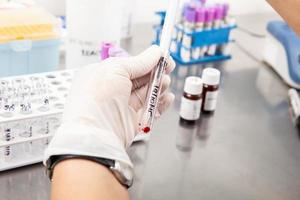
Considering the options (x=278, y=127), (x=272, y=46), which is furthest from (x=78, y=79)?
(x=272, y=46)

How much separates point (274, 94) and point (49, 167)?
2.64ft

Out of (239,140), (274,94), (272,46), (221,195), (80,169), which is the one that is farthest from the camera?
(272,46)

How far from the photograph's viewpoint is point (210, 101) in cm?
113

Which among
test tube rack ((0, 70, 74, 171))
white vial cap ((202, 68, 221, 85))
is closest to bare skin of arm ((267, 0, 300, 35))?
white vial cap ((202, 68, 221, 85))

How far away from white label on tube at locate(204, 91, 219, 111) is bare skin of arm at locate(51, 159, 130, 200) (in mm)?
506

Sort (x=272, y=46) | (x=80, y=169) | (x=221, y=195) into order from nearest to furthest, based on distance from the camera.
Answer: (x=80, y=169) < (x=221, y=195) < (x=272, y=46)

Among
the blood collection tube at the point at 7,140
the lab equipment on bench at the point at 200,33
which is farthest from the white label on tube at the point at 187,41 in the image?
the blood collection tube at the point at 7,140

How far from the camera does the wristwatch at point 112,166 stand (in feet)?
2.17

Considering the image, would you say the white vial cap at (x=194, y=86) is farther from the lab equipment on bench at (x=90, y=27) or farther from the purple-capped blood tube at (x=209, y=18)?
the purple-capped blood tube at (x=209, y=18)

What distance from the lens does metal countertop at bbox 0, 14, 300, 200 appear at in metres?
0.88

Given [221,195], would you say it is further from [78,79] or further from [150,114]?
[78,79]

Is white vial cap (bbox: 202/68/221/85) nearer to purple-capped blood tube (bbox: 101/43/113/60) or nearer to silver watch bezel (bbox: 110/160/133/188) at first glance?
purple-capped blood tube (bbox: 101/43/113/60)

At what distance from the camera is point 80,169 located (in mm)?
645

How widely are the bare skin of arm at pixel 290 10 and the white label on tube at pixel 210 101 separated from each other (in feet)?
0.82
